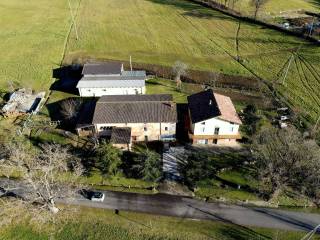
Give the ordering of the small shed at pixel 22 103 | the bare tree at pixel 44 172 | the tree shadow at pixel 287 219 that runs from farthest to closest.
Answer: the small shed at pixel 22 103 → the bare tree at pixel 44 172 → the tree shadow at pixel 287 219

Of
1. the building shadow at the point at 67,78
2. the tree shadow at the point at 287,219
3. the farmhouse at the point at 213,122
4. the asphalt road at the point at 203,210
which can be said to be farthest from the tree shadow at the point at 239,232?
the building shadow at the point at 67,78

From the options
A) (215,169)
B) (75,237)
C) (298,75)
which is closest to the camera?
(75,237)

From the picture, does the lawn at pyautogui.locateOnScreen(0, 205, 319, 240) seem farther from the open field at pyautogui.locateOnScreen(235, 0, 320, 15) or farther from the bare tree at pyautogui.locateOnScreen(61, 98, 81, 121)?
the open field at pyautogui.locateOnScreen(235, 0, 320, 15)

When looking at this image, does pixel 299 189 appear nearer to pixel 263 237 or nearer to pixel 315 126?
pixel 263 237

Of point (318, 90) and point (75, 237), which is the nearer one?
point (75, 237)

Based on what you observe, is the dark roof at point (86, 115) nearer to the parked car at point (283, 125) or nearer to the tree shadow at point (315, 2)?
the parked car at point (283, 125)

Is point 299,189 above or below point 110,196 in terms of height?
above

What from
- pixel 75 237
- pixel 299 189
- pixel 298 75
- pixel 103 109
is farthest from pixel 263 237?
pixel 298 75
